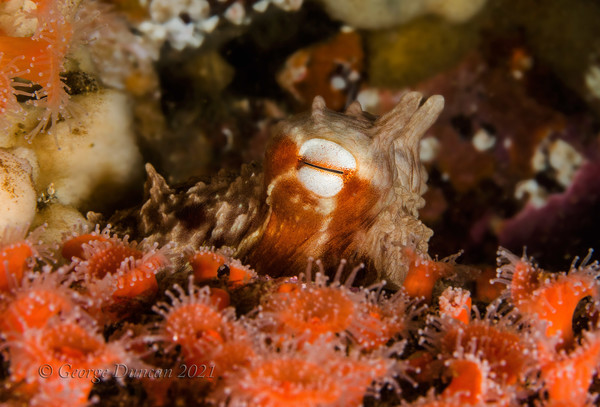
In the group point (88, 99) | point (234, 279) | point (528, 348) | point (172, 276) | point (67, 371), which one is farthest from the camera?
point (88, 99)

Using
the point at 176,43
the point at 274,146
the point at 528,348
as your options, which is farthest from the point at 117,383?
the point at 176,43

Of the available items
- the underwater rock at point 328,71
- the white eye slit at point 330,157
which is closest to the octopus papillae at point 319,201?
the white eye slit at point 330,157

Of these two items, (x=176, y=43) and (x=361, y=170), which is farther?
(x=176, y=43)

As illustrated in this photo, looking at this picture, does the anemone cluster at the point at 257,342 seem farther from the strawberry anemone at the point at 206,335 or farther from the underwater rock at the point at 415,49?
the underwater rock at the point at 415,49

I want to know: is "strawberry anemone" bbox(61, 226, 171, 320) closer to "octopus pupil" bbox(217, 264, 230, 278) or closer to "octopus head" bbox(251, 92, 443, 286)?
"octopus pupil" bbox(217, 264, 230, 278)

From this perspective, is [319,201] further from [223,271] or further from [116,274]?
[116,274]

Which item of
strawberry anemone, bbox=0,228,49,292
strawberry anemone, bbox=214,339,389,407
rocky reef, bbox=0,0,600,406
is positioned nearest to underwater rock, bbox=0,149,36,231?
rocky reef, bbox=0,0,600,406

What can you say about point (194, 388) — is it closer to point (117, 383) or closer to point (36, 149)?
point (117, 383)
